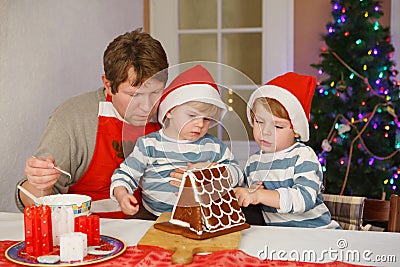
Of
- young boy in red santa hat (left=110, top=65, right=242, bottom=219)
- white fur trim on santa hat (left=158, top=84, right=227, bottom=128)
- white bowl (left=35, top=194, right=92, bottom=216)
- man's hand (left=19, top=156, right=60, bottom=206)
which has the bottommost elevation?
white bowl (left=35, top=194, right=92, bottom=216)

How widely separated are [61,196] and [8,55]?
2.03 ft

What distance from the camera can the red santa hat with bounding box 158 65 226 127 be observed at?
1.15 m

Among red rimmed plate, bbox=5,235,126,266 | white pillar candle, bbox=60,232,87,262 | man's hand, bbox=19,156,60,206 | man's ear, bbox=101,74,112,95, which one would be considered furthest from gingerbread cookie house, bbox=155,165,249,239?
man's ear, bbox=101,74,112,95

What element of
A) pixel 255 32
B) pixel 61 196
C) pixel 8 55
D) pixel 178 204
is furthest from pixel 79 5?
pixel 255 32

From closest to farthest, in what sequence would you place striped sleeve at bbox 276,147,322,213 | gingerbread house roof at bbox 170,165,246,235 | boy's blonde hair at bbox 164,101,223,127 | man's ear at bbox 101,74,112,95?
boy's blonde hair at bbox 164,101,223,127 < gingerbread house roof at bbox 170,165,246,235 < striped sleeve at bbox 276,147,322,213 < man's ear at bbox 101,74,112,95

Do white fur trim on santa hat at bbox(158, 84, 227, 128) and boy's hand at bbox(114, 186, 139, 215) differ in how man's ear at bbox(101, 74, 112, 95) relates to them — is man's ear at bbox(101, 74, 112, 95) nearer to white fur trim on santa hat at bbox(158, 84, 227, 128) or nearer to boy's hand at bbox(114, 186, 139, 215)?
boy's hand at bbox(114, 186, 139, 215)

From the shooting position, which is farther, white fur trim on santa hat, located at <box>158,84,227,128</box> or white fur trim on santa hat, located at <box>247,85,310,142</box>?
white fur trim on santa hat, located at <box>247,85,310,142</box>

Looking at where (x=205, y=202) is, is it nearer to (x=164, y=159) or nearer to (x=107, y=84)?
(x=164, y=159)

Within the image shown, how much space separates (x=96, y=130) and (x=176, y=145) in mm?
639

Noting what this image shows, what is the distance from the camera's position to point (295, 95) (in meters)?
1.54

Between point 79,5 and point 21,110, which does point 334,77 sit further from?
point 21,110

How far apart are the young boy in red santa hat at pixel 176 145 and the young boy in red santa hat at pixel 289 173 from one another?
0.15 metres

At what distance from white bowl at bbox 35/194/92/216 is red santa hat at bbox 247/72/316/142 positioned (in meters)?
0.51

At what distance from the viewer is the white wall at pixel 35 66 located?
1.83 m
